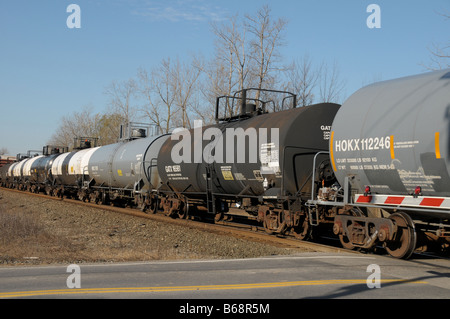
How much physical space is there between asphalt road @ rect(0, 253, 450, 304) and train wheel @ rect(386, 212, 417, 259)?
317 mm

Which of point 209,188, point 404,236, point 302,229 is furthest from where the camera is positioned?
point 209,188

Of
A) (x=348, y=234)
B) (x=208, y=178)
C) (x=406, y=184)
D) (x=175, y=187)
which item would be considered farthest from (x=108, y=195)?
(x=406, y=184)

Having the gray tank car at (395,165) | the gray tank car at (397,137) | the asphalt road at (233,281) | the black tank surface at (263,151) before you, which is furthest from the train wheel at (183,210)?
the asphalt road at (233,281)

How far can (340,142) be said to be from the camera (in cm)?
1017

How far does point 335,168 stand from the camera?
10438 mm

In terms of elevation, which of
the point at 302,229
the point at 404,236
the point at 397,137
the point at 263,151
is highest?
the point at 397,137

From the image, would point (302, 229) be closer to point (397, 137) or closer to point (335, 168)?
point (335, 168)

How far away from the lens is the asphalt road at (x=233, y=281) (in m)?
5.84

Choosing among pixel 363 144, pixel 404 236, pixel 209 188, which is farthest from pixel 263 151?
pixel 404 236

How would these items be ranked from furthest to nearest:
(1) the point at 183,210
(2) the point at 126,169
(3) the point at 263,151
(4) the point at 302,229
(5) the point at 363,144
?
(2) the point at 126,169 → (1) the point at 183,210 → (4) the point at 302,229 → (3) the point at 263,151 → (5) the point at 363,144

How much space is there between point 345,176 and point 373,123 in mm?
1445

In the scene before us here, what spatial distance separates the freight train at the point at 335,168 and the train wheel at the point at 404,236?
21 mm

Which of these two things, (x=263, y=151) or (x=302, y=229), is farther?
(x=302, y=229)

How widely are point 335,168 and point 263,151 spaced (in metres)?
2.63
